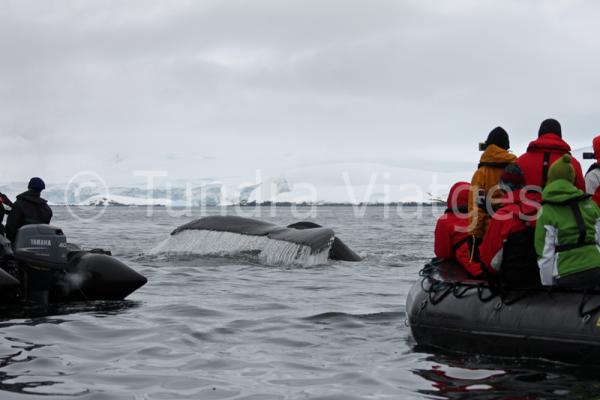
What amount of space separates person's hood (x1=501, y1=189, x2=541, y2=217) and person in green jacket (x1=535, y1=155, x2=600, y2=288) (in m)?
0.35

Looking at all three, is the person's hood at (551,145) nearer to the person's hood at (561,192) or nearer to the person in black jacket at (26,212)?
the person's hood at (561,192)

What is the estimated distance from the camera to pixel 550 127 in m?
9.09

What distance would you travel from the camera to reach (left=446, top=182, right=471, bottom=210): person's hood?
10.0m

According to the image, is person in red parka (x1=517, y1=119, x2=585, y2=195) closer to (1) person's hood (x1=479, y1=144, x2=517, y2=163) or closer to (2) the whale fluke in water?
(1) person's hood (x1=479, y1=144, x2=517, y2=163)

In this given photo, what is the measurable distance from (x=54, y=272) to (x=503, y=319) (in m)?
6.55

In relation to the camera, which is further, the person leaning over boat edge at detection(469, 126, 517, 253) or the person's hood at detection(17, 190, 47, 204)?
the person's hood at detection(17, 190, 47, 204)

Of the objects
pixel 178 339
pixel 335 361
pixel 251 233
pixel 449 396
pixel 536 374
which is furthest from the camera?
pixel 251 233

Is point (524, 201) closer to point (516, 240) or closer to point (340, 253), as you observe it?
point (516, 240)

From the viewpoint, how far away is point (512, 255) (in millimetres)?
8852

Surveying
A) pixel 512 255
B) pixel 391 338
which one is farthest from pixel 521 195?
pixel 391 338

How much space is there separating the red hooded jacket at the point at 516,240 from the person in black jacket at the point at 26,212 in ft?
23.0

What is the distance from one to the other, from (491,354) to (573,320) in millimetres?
992

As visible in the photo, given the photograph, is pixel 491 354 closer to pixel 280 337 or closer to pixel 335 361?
pixel 335 361

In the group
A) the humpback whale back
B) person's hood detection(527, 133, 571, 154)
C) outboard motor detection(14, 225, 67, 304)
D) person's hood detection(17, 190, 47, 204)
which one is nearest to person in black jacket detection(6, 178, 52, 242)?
person's hood detection(17, 190, 47, 204)
